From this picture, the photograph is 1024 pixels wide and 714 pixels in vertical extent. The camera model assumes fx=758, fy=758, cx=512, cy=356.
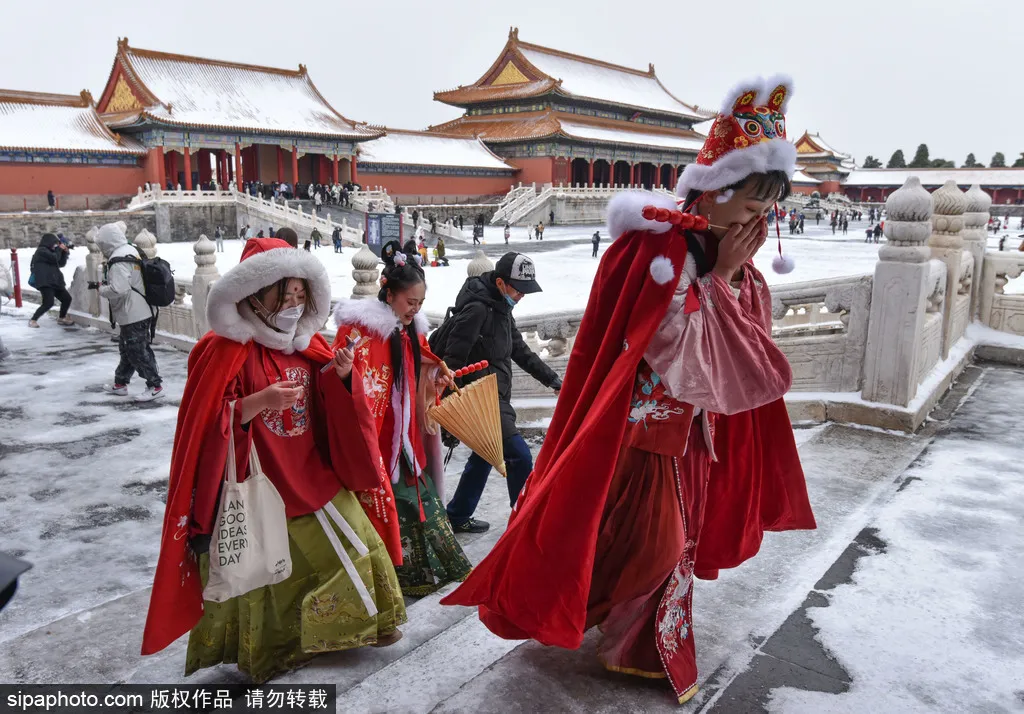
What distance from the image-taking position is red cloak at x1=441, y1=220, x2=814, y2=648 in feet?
6.99

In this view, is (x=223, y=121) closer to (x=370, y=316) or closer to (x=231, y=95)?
(x=231, y=95)

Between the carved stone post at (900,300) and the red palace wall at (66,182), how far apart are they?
26.9 metres

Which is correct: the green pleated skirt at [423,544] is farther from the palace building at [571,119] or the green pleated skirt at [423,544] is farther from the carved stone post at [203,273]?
the palace building at [571,119]

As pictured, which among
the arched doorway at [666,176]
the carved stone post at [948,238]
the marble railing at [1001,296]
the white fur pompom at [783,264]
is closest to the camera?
the white fur pompom at [783,264]

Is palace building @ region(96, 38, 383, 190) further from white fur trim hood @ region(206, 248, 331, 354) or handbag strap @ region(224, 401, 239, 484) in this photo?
handbag strap @ region(224, 401, 239, 484)

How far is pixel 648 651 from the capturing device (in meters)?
2.26

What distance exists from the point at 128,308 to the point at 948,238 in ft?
22.0

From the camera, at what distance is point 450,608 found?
297 cm

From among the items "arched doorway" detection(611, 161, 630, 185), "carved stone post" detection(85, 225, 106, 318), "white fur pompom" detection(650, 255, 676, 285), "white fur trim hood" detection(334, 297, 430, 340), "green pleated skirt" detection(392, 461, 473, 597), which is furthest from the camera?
"arched doorway" detection(611, 161, 630, 185)

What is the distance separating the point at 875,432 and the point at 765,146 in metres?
3.46

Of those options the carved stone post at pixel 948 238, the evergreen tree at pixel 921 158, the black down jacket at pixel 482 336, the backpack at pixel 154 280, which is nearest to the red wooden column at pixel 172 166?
the backpack at pixel 154 280

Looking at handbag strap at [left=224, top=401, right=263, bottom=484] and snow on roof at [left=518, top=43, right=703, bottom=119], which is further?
snow on roof at [left=518, top=43, right=703, bottom=119]

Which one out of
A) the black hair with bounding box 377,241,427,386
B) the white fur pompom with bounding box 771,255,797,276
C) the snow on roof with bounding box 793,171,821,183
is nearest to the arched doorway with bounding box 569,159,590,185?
the snow on roof with bounding box 793,171,821,183

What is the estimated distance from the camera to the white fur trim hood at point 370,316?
9.73 ft
